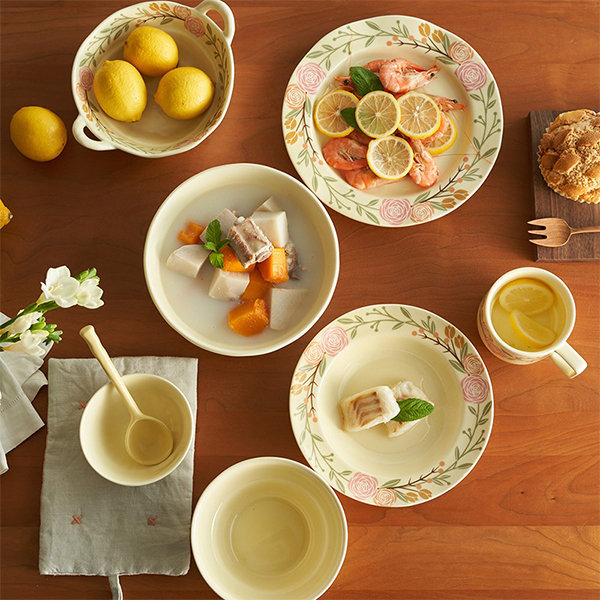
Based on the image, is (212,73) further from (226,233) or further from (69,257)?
(69,257)

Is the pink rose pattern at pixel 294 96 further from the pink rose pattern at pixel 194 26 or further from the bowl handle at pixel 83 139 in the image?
the bowl handle at pixel 83 139

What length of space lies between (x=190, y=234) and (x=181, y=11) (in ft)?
1.62

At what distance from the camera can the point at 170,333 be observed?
138 centimetres

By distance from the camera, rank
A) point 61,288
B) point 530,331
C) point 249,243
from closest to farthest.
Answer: point 61,288
point 249,243
point 530,331

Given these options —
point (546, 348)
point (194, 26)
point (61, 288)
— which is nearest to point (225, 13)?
point (194, 26)

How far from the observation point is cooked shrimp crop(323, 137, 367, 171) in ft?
4.61

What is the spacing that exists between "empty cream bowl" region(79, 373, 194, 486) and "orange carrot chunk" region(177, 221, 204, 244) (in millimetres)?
301

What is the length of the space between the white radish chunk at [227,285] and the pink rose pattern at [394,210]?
1.11ft

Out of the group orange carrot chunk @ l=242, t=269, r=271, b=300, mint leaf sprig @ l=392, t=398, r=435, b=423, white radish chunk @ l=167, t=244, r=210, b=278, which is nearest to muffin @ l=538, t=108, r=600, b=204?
mint leaf sprig @ l=392, t=398, r=435, b=423

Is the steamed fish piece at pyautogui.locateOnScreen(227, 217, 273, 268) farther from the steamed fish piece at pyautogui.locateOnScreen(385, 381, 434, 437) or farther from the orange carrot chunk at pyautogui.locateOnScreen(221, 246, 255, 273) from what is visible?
the steamed fish piece at pyautogui.locateOnScreen(385, 381, 434, 437)

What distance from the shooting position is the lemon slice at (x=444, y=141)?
1.42 metres

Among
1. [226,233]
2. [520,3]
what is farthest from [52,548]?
[520,3]

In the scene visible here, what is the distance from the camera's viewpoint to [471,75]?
1.44 meters

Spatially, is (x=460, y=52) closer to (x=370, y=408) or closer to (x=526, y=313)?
(x=526, y=313)
